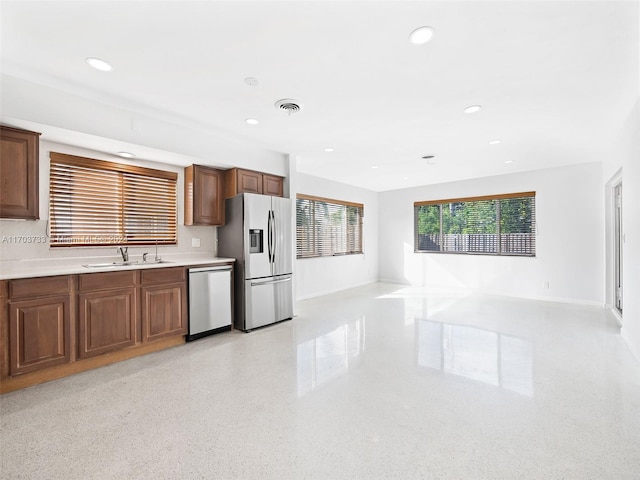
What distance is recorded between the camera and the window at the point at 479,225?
6.10 metres

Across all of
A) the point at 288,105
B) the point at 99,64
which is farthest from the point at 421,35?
the point at 99,64

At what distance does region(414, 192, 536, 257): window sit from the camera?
610 cm

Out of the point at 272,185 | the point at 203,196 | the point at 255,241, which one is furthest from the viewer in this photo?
the point at 272,185

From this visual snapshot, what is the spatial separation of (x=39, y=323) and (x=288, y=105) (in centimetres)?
298

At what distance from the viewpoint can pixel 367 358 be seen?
123 inches

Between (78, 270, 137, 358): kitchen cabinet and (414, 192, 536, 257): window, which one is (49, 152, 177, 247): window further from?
(414, 192, 536, 257): window

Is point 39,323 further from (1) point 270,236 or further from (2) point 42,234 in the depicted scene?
(1) point 270,236

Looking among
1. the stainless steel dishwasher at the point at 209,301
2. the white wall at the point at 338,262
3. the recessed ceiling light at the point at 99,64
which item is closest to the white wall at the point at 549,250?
the white wall at the point at 338,262

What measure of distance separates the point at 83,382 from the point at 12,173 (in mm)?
1920

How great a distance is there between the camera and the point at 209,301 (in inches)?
150

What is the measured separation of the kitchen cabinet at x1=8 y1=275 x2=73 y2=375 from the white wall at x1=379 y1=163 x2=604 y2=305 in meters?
6.85

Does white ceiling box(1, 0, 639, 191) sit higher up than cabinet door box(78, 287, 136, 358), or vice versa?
white ceiling box(1, 0, 639, 191)

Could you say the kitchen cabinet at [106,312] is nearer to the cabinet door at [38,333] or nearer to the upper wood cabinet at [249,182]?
the cabinet door at [38,333]

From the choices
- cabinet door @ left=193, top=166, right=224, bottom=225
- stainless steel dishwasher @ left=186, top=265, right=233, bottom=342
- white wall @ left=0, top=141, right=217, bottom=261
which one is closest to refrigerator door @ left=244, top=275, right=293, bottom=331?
stainless steel dishwasher @ left=186, top=265, right=233, bottom=342
